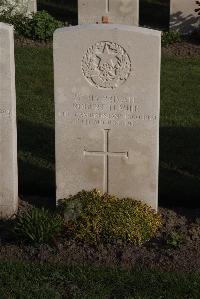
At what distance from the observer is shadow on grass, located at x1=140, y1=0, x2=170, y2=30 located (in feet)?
53.7

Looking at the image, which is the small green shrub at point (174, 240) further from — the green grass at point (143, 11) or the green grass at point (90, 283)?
the green grass at point (143, 11)

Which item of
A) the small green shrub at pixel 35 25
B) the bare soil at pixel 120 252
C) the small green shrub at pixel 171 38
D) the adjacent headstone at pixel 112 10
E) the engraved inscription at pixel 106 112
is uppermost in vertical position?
the adjacent headstone at pixel 112 10

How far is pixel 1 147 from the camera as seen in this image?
7410 mm

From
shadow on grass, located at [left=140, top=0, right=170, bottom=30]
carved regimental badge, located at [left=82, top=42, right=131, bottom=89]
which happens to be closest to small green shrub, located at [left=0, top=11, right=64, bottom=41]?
shadow on grass, located at [left=140, top=0, right=170, bottom=30]

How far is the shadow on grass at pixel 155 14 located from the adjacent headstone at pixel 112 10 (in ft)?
4.35

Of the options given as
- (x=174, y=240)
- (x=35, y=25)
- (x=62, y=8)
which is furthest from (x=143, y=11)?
(x=174, y=240)

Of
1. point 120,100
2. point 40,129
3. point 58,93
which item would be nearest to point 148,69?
point 120,100

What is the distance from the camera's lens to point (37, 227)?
6.94 meters

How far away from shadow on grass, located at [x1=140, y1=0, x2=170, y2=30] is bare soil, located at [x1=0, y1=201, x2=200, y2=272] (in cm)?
960

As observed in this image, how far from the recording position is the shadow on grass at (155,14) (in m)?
16.4

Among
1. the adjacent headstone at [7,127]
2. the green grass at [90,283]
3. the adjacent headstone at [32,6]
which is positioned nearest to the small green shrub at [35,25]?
the adjacent headstone at [32,6]

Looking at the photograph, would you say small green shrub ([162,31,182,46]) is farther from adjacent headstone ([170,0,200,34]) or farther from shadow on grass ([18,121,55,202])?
shadow on grass ([18,121,55,202])

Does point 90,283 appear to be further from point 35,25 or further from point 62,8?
point 62,8

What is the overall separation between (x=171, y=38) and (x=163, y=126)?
4.59m
